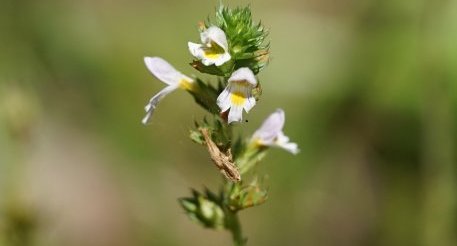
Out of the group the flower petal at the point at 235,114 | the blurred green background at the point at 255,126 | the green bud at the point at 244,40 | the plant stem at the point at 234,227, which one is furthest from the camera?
the blurred green background at the point at 255,126

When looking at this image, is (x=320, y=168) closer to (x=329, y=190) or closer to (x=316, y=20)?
(x=329, y=190)

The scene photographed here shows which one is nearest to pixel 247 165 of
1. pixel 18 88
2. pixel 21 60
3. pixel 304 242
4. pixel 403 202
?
pixel 18 88

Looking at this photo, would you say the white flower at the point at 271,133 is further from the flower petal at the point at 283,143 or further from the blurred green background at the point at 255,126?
the blurred green background at the point at 255,126

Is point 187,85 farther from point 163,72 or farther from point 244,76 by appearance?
point 244,76

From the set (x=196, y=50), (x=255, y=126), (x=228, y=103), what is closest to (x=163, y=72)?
(x=196, y=50)

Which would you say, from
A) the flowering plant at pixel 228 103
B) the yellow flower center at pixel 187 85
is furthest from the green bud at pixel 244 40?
the yellow flower center at pixel 187 85

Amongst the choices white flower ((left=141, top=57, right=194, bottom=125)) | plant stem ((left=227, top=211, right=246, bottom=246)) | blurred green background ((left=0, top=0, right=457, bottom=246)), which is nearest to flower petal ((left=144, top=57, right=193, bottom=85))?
white flower ((left=141, top=57, right=194, bottom=125))

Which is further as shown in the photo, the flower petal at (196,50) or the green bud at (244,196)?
the green bud at (244,196)
